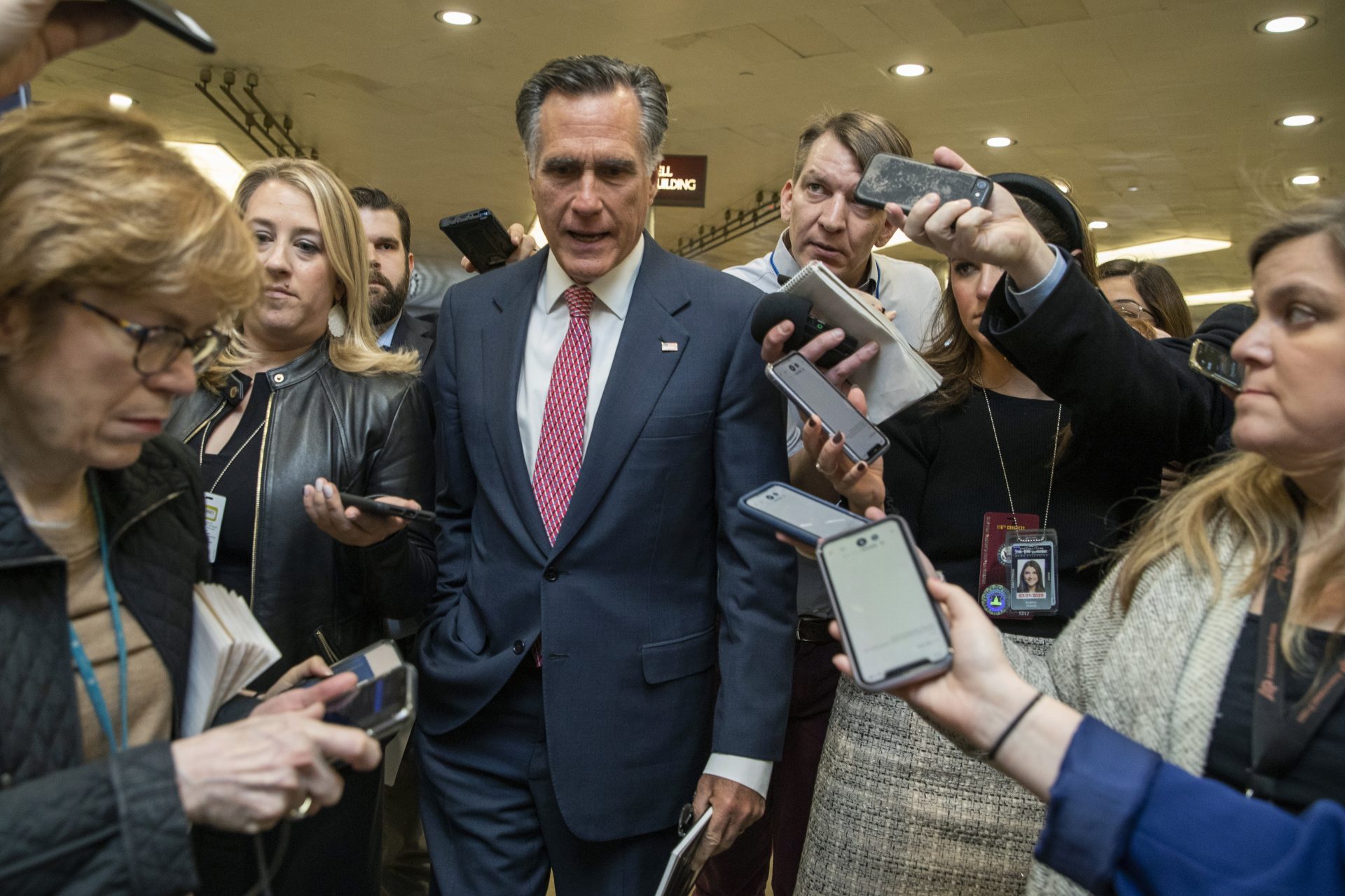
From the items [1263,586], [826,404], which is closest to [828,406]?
[826,404]

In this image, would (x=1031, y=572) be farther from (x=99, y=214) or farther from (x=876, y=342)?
(x=99, y=214)

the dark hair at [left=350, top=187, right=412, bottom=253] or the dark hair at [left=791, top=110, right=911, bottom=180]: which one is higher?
the dark hair at [left=791, top=110, right=911, bottom=180]

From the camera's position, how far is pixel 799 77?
297 inches

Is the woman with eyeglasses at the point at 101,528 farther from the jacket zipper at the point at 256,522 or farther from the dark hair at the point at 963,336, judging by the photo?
the dark hair at the point at 963,336

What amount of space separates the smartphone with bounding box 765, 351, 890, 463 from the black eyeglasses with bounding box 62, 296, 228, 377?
93 cm

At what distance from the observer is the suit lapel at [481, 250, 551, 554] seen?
2.06 m

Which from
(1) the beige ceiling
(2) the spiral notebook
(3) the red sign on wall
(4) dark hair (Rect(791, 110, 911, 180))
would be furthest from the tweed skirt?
(3) the red sign on wall

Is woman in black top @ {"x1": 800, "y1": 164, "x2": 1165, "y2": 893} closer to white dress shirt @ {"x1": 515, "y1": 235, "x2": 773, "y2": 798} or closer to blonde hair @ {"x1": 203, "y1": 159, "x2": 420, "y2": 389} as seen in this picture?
white dress shirt @ {"x1": 515, "y1": 235, "x2": 773, "y2": 798}

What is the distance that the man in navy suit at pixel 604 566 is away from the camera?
2023mm

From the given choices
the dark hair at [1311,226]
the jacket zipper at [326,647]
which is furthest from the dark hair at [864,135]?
the jacket zipper at [326,647]

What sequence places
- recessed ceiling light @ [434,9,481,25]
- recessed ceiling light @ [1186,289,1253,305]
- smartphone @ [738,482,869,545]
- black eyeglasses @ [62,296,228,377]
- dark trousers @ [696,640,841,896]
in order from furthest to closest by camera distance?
recessed ceiling light @ [1186,289,1253,305] → recessed ceiling light @ [434,9,481,25] → dark trousers @ [696,640,841,896] → smartphone @ [738,482,869,545] → black eyeglasses @ [62,296,228,377]

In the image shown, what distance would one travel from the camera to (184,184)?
4.31ft

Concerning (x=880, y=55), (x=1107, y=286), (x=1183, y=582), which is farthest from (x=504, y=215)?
(x=1183, y=582)

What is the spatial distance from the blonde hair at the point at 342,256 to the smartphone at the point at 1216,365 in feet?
5.22
